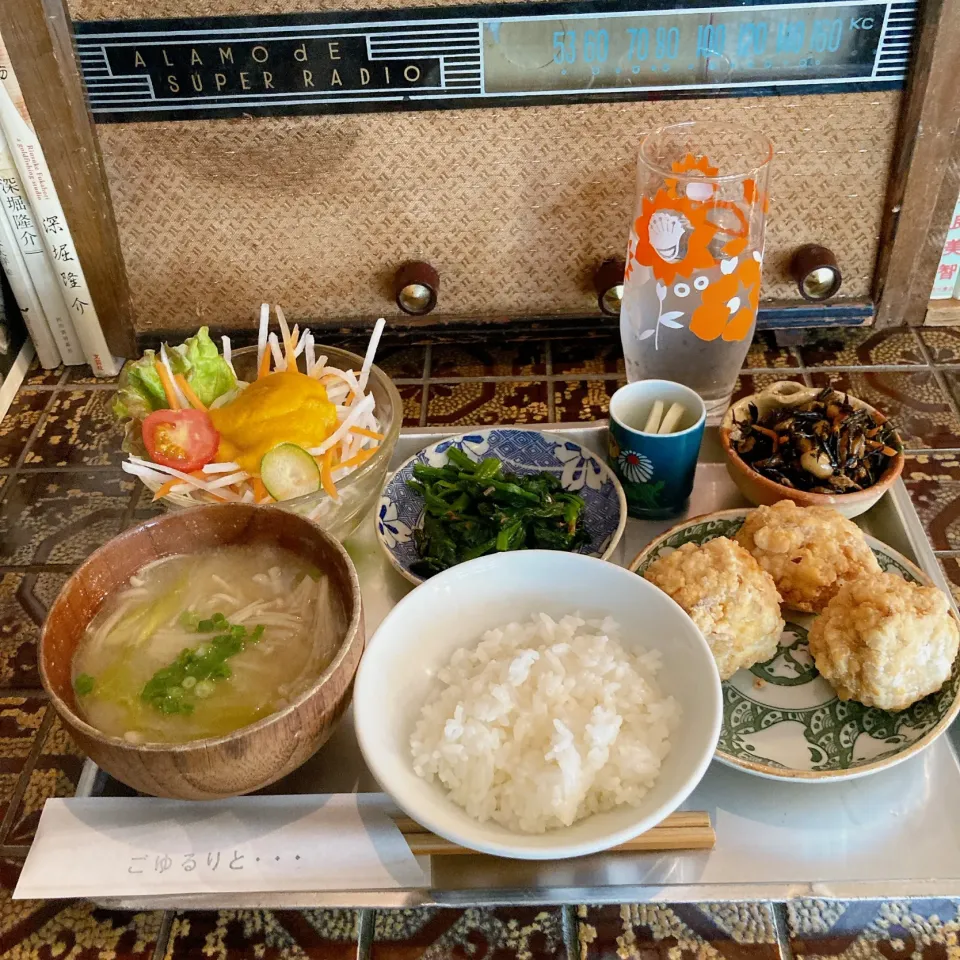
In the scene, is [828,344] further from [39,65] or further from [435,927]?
[39,65]

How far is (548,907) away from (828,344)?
1846mm

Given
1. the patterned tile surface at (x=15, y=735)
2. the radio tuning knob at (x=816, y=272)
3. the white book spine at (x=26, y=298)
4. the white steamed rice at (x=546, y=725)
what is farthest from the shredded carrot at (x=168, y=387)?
the radio tuning knob at (x=816, y=272)

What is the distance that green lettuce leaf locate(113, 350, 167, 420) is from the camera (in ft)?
5.20

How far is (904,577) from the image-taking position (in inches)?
53.9

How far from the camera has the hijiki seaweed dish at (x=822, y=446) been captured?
58.2 inches

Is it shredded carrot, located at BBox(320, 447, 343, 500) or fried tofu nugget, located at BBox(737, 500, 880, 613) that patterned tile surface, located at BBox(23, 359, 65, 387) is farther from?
fried tofu nugget, located at BBox(737, 500, 880, 613)

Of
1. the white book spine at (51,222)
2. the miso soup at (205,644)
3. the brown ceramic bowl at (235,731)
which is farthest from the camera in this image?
the white book spine at (51,222)

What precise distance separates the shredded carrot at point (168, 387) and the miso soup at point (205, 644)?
0.38m

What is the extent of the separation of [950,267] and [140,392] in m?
2.10

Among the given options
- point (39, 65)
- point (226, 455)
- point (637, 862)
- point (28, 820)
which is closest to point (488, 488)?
point (226, 455)

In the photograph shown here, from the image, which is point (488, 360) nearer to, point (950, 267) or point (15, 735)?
point (950, 267)

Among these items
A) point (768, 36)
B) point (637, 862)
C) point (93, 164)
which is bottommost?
point (637, 862)

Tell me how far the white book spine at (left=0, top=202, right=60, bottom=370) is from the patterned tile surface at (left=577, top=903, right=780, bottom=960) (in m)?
2.12

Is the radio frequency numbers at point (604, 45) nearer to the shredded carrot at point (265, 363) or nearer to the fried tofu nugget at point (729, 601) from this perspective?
the shredded carrot at point (265, 363)
